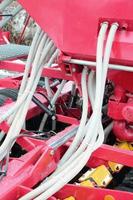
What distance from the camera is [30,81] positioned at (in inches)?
78.3

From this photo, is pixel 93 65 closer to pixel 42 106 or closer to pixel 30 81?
pixel 30 81

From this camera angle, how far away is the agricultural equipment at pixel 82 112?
1664mm

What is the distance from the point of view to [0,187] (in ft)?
5.27

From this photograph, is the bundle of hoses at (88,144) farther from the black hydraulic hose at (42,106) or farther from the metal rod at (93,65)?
the black hydraulic hose at (42,106)

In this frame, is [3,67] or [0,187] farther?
[3,67]

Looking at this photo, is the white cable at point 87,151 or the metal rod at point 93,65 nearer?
the white cable at point 87,151

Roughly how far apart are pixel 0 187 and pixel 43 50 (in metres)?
0.70

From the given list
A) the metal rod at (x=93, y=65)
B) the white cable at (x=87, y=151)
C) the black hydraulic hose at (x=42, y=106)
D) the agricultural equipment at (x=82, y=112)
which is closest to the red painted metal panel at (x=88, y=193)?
the agricultural equipment at (x=82, y=112)

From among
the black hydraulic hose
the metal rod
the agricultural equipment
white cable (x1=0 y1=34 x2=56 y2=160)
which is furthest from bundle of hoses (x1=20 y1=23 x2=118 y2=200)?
the black hydraulic hose

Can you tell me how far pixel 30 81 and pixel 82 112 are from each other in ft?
0.98

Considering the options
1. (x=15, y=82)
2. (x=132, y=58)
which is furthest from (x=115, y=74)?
(x=15, y=82)

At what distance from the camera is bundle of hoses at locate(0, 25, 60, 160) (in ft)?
6.21

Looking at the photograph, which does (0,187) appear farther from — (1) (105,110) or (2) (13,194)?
(1) (105,110)

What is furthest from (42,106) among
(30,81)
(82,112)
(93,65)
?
(93,65)
